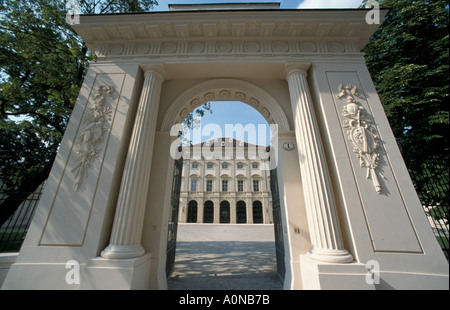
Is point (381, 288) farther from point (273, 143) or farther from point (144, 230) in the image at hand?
point (144, 230)

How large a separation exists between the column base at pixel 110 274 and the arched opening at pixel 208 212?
27.1 meters

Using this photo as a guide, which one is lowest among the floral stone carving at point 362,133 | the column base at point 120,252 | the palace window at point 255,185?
the column base at point 120,252

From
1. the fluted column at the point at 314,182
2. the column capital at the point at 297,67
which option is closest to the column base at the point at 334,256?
the fluted column at the point at 314,182

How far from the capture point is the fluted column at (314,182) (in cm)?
322

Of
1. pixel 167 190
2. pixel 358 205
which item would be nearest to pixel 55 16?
pixel 167 190

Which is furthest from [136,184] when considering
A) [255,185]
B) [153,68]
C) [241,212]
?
[255,185]

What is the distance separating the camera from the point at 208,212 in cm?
2919

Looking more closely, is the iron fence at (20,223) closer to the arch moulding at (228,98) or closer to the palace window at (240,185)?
the arch moulding at (228,98)

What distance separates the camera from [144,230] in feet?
13.3

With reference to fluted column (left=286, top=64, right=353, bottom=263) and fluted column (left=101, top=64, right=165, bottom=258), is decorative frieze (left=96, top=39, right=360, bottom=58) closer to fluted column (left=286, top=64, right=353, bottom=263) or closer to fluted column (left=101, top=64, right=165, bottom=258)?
fluted column (left=286, top=64, right=353, bottom=263)

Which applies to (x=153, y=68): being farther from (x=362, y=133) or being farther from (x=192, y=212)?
(x=192, y=212)

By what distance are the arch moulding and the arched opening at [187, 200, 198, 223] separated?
26.1m

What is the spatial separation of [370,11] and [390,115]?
475 centimetres

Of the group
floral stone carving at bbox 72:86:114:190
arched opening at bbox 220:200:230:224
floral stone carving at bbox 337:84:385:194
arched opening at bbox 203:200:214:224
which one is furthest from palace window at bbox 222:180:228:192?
floral stone carving at bbox 337:84:385:194
